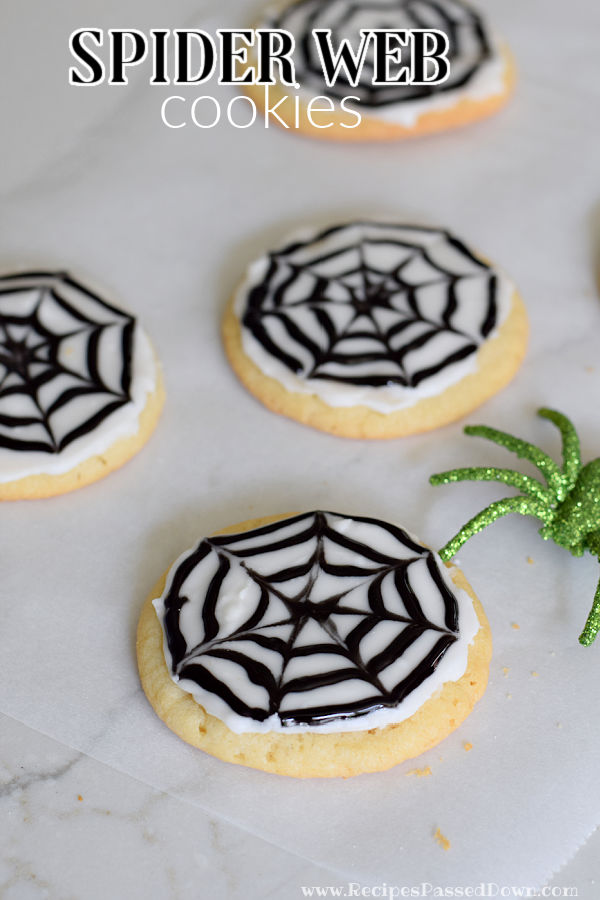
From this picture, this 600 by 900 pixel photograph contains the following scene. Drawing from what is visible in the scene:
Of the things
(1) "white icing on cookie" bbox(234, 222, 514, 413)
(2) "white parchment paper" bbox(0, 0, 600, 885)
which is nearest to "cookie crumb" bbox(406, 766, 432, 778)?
(2) "white parchment paper" bbox(0, 0, 600, 885)

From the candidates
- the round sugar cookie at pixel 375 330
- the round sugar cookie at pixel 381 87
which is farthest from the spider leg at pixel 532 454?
the round sugar cookie at pixel 381 87

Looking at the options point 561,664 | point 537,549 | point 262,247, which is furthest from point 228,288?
point 561,664

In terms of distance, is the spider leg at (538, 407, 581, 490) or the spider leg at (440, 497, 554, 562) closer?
the spider leg at (440, 497, 554, 562)

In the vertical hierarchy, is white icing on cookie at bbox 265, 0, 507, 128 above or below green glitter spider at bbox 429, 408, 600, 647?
above

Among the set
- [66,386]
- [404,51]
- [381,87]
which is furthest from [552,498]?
[404,51]

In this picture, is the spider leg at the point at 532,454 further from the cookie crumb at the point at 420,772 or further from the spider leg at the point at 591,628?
the cookie crumb at the point at 420,772

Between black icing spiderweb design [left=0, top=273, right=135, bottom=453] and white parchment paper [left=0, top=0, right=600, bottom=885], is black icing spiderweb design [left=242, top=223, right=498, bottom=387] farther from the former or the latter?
black icing spiderweb design [left=0, top=273, right=135, bottom=453]

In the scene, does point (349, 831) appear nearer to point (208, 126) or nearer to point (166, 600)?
point (166, 600)
